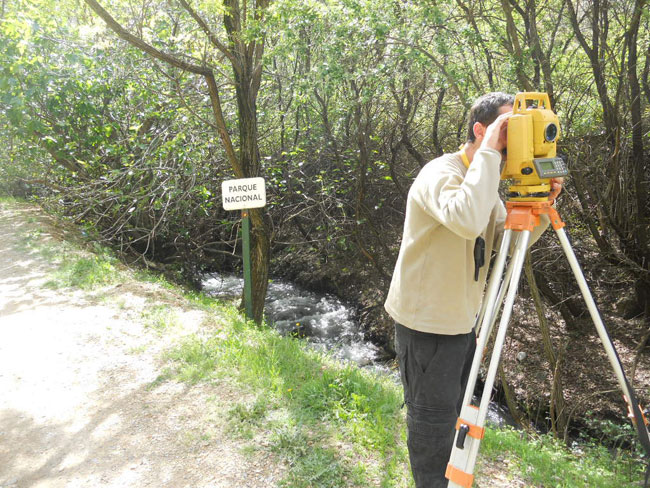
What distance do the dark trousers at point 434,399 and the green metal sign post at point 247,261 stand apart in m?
3.26

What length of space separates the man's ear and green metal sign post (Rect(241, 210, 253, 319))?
11.1ft

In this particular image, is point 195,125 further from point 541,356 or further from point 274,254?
point 541,356

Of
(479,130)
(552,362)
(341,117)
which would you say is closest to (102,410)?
(479,130)

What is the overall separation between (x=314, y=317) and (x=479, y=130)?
7.26m

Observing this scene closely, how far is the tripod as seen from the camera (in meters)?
1.54

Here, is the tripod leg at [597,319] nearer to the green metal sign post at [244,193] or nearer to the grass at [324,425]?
the grass at [324,425]

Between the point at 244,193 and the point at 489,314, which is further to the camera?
the point at 244,193

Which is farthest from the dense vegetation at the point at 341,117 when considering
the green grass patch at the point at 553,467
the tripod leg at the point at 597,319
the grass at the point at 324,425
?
the tripod leg at the point at 597,319

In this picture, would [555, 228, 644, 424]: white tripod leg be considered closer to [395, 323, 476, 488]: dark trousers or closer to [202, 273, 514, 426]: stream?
[395, 323, 476, 488]: dark trousers

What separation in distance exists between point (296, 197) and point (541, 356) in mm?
4822

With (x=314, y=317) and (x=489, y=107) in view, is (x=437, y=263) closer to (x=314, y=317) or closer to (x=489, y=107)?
(x=489, y=107)

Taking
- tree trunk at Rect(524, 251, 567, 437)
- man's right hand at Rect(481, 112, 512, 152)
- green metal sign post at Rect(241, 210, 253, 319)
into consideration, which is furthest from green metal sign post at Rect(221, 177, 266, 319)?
man's right hand at Rect(481, 112, 512, 152)

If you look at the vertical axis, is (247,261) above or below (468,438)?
above

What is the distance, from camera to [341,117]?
6785 millimetres
